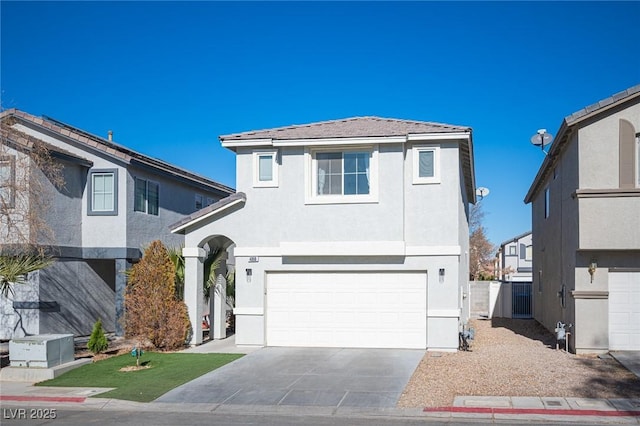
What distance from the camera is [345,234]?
18.9m

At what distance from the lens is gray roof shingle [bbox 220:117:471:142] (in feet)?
61.1

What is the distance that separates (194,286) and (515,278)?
4508 centimetres

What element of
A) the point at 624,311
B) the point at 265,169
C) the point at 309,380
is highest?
the point at 265,169

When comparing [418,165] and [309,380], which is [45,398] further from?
[418,165]

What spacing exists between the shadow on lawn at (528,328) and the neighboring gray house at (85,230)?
1347 centimetres

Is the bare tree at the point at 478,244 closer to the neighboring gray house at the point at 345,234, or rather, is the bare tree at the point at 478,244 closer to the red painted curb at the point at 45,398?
the neighboring gray house at the point at 345,234

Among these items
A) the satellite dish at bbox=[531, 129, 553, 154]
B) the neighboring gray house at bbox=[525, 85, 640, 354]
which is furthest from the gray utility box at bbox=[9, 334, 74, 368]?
the satellite dish at bbox=[531, 129, 553, 154]

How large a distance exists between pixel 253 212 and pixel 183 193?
28.3 ft

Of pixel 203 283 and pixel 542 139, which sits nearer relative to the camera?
pixel 203 283

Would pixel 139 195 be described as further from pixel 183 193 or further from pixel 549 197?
pixel 549 197

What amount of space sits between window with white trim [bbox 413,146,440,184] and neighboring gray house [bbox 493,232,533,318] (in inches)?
519

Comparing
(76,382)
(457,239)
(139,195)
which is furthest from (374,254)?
(139,195)

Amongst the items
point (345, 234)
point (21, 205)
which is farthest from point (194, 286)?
point (21, 205)

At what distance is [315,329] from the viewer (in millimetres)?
19297
